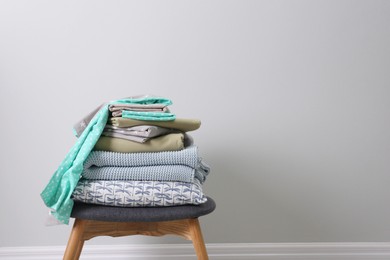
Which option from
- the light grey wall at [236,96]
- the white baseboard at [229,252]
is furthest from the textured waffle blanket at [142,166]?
the white baseboard at [229,252]

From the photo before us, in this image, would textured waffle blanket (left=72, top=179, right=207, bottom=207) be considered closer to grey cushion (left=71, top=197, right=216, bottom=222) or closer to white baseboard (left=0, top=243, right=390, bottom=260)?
grey cushion (left=71, top=197, right=216, bottom=222)

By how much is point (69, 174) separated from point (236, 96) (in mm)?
802

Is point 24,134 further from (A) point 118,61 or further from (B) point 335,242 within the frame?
(B) point 335,242

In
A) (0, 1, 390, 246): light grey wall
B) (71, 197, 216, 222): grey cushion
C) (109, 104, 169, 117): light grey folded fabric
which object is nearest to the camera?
(71, 197, 216, 222): grey cushion

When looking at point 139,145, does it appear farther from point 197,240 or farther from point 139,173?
point 197,240

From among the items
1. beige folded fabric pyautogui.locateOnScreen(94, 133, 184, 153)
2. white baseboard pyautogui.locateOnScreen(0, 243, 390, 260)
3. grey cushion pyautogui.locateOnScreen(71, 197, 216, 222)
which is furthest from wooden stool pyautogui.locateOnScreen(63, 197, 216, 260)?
white baseboard pyautogui.locateOnScreen(0, 243, 390, 260)

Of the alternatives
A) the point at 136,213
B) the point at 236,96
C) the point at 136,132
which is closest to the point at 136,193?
the point at 136,213

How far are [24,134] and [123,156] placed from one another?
0.71 m

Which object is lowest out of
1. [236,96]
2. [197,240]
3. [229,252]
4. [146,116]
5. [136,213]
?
[229,252]

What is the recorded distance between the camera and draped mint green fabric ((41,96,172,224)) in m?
1.04

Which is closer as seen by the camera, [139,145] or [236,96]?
[139,145]

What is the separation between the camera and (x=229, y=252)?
5.42 feet

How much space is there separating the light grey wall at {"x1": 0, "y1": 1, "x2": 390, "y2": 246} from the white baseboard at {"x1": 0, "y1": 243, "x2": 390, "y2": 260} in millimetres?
32

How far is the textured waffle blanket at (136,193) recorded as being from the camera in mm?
1049
